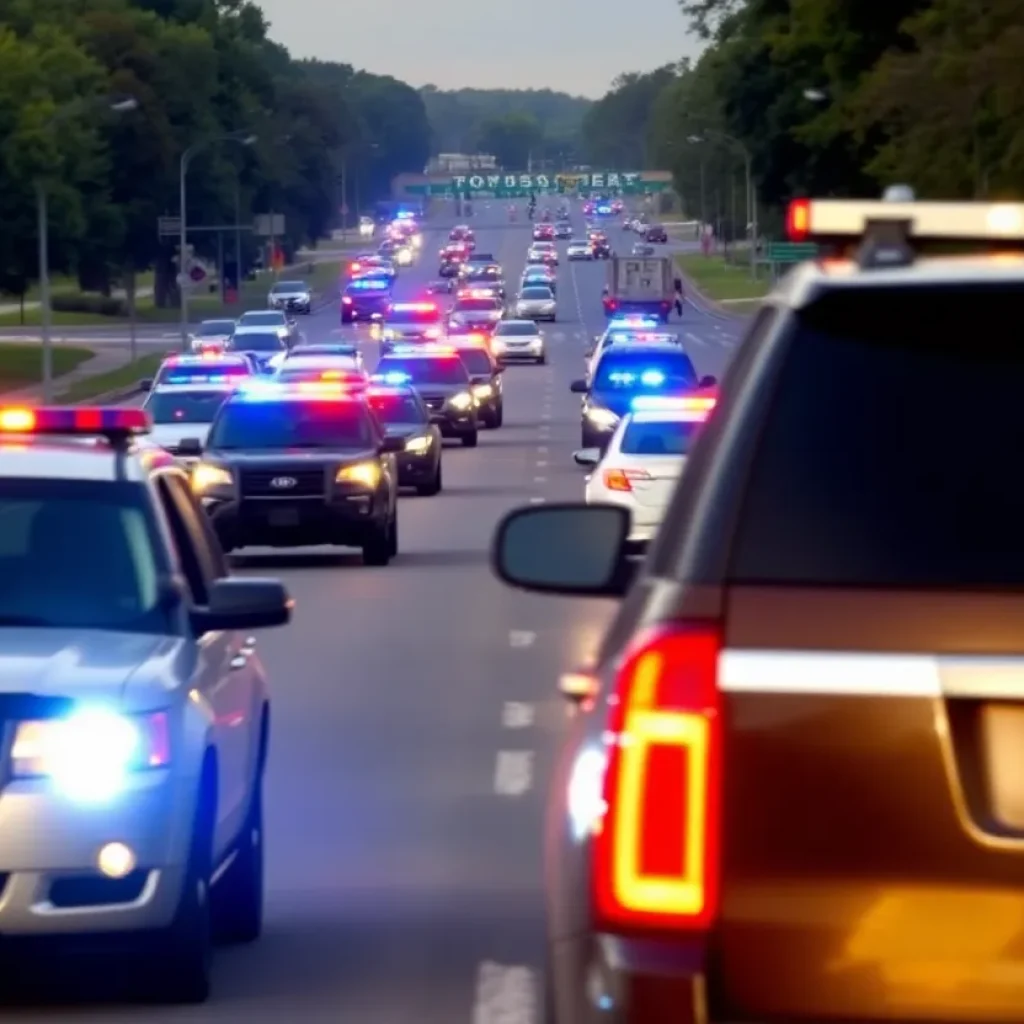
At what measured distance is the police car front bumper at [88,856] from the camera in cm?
816

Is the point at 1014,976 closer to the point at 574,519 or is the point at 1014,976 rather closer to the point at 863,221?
the point at 863,221

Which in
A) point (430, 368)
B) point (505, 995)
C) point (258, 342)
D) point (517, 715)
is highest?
point (505, 995)

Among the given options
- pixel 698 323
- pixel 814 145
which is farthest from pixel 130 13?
pixel 814 145

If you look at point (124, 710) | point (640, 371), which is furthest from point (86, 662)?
point (640, 371)

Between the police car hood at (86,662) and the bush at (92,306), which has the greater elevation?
the police car hood at (86,662)

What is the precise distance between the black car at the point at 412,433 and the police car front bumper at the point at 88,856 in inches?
1164

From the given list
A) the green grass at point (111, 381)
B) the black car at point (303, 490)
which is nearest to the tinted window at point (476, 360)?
the green grass at point (111, 381)

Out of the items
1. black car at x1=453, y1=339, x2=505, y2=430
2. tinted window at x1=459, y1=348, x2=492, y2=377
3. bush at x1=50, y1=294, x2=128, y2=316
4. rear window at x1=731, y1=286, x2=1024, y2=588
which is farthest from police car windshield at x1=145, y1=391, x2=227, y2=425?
bush at x1=50, y1=294, x2=128, y2=316

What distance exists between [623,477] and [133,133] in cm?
10592

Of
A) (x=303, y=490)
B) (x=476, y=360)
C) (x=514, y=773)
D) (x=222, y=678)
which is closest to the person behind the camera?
(x=222, y=678)

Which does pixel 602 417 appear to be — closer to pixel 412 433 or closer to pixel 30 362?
pixel 412 433

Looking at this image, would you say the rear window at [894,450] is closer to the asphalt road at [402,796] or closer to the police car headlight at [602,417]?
the asphalt road at [402,796]

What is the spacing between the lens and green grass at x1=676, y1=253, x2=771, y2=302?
449ft

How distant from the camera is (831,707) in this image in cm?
424
